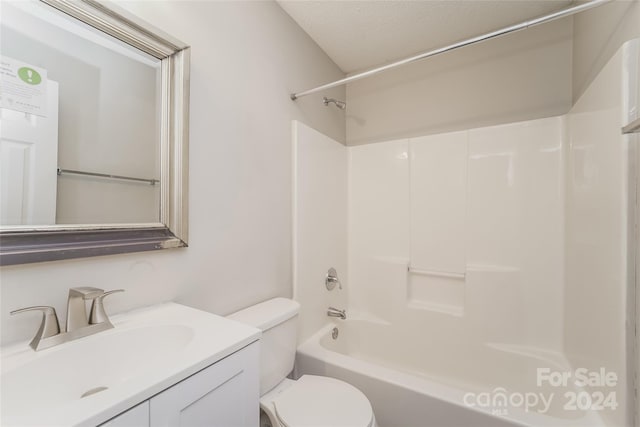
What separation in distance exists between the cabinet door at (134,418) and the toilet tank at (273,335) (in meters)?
0.59

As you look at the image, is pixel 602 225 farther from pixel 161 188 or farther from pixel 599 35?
pixel 161 188

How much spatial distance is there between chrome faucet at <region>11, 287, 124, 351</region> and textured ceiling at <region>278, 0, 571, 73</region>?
1.67m

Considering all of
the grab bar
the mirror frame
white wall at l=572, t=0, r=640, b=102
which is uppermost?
white wall at l=572, t=0, r=640, b=102

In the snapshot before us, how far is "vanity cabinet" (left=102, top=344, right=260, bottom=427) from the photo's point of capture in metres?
0.55

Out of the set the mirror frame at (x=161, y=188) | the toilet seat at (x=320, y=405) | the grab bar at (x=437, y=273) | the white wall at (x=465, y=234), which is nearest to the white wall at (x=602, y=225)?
the white wall at (x=465, y=234)

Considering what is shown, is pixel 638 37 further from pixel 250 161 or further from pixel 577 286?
pixel 250 161

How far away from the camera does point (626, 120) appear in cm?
97

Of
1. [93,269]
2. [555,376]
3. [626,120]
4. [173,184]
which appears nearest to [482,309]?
[555,376]

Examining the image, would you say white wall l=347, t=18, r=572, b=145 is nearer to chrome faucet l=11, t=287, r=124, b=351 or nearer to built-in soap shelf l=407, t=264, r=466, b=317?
built-in soap shelf l=407, t=264, r=466, b=317

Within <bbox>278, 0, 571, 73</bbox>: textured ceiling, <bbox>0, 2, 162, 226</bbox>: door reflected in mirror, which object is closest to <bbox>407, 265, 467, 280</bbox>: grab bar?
<bbox>278, 0, 571, 73</bbox>: textured ceiling

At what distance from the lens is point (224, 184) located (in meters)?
1.23

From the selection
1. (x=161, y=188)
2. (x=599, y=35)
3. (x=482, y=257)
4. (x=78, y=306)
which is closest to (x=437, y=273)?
(x=482, y=257)

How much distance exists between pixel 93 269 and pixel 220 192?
0.53 metres

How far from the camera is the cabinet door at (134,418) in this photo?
501 millimetres
